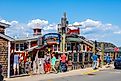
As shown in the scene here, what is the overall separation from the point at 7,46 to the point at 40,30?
2122 centimetres

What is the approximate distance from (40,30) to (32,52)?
1453 cm

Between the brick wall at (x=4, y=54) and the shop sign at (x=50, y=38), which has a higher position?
the shop sign at (x=50, y=38)

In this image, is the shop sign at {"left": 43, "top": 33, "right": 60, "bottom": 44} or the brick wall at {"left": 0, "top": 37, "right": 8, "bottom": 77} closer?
the brick wall at {"left": 0, "top": 37, "right": 8, "bottom": 77}

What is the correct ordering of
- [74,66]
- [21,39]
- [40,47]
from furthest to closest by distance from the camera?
[21,39], [74,66], [40,47]

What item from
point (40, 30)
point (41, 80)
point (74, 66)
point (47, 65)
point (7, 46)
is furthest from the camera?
point (40, 30)

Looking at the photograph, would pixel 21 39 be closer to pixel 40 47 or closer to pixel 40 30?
pixel 40 30

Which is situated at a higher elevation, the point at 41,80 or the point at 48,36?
the point at 48,36

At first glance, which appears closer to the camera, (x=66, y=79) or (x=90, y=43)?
(x=66, y=79)

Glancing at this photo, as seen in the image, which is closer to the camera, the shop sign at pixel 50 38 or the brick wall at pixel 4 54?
the brick wall at pixel 4 54

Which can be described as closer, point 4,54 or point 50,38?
point 4,54

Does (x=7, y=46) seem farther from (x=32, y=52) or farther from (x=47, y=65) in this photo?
(x=32, y=52)

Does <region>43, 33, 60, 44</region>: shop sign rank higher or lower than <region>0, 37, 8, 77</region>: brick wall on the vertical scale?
higher

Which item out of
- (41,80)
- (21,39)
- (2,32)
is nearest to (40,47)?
(2,32)

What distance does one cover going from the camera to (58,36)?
31.1m
